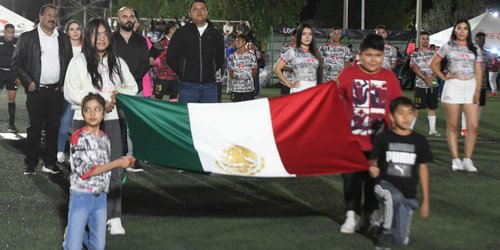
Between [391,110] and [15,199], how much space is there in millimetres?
4128

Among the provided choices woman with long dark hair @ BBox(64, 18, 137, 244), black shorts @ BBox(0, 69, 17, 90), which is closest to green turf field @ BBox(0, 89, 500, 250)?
woman with long dark hair @ BBox(64, 18, 137, 244)

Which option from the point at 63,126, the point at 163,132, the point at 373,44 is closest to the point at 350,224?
the point at 373,44

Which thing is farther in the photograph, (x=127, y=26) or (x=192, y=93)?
(x=192, y=93)

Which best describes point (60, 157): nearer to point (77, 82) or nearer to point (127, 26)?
point (127, 26)

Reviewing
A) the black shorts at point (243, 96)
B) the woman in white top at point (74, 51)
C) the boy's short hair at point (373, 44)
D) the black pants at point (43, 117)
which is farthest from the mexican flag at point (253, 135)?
the black shorts at point (243, 96)

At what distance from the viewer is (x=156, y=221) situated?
7199 millimetres

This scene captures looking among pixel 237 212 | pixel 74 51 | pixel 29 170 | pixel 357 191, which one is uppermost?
pixel 74 51

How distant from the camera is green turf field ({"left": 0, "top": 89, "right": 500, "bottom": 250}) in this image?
643 cm

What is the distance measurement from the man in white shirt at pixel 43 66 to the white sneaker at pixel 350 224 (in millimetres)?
4387

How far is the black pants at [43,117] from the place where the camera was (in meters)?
9.49

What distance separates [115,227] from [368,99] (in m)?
2.37

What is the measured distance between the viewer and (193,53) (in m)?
9.41

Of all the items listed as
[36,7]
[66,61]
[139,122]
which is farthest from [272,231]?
[36,7]

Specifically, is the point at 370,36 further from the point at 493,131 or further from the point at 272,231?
the point at 493,131
